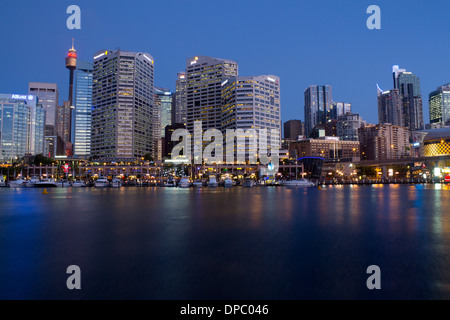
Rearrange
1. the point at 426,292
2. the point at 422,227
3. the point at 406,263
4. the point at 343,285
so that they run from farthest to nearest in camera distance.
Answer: the point at 422,227, the point at 406,263, the point at 343,285, the point at 426,292

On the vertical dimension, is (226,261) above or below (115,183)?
above

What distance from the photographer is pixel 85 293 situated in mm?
7164

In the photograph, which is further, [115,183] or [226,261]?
[115,183]

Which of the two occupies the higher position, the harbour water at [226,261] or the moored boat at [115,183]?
the harbour water at [226,261]

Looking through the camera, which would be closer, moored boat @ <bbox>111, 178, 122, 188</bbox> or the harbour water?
the harbour water

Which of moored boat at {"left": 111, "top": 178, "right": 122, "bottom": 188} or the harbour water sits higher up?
the harbour water

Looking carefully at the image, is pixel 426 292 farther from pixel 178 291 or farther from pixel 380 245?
pixel 178 291

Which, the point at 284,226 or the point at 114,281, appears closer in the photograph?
the point at 114,281

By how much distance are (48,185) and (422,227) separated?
393ft

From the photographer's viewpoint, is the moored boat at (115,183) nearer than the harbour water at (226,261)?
No

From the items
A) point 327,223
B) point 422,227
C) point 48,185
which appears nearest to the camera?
point 422,227

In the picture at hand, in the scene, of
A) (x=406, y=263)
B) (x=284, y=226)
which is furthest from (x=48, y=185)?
(x=406, y=263)

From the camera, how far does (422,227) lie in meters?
16.4
